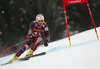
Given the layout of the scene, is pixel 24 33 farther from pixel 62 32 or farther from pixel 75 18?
pixel 75 18

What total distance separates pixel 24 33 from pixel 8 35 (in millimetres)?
1471

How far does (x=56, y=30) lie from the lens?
52.3 feet

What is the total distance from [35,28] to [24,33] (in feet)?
33.0

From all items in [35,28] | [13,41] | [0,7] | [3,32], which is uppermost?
[0,7]

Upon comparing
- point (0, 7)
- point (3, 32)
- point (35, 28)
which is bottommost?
point (3, 32)

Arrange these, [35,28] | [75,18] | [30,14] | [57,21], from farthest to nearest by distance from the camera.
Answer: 1. [75,18]
2. [57,21]
3. [30,14]
4. [35,28]

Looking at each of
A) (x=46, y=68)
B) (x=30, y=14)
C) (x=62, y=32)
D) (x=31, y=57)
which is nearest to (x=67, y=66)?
(x=46, y=68)

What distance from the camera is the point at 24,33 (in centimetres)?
1555

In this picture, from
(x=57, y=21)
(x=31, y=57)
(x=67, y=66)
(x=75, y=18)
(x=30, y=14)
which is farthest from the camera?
(x=75, y=18)

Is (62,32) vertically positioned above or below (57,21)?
below

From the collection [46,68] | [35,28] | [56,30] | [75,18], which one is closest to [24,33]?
[56,30]

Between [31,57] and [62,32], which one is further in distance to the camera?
[62,32]

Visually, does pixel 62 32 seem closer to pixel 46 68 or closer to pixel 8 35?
pixel 8 35

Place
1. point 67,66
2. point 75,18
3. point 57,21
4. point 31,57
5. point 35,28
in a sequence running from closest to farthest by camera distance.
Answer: point 67,66 → point 31,57 → point 35,28 → point 57,21 → point 75,18
